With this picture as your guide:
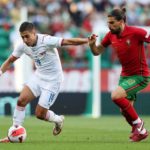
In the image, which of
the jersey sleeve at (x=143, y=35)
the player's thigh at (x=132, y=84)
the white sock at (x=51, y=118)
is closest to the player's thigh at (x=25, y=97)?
the white sock at (x=51, y=118)

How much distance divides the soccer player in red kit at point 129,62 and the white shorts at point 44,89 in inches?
41.0

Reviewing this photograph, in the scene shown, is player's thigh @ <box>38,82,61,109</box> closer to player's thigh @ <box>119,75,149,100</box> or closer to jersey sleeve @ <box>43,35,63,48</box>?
jersey sleeve @ <box>43,35,63,48</box>

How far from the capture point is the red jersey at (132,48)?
12703 millimetres

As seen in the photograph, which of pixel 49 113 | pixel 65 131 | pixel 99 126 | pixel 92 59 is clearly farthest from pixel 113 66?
pixel 49 113

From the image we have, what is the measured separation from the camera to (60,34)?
25453mm

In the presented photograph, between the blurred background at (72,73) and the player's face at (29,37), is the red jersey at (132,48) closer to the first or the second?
the player's face at (29,37)

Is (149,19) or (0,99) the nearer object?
(0,99)

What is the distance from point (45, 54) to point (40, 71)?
0.42 metres

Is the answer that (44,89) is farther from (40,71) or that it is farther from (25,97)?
(25,97)

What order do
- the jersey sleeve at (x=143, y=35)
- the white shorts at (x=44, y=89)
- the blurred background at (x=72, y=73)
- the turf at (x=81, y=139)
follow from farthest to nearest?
the blurred background at (x=72, y=73) < the white shorts at (x=44, y=89) < the jersey sleeve at (x=143, y=35) < the turf at (x=81, y=139)

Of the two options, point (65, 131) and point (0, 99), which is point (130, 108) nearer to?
point (65, 131)

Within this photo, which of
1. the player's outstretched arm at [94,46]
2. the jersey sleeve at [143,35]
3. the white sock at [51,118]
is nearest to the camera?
the player's outstretched arm at [94,46]

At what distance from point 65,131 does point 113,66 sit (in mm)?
8341

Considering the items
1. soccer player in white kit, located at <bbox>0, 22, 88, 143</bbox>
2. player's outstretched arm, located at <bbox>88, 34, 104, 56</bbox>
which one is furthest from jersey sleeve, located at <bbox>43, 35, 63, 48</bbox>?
player's outstretched arm, located at <bbox>88, 34, 104, 56</bbox>
